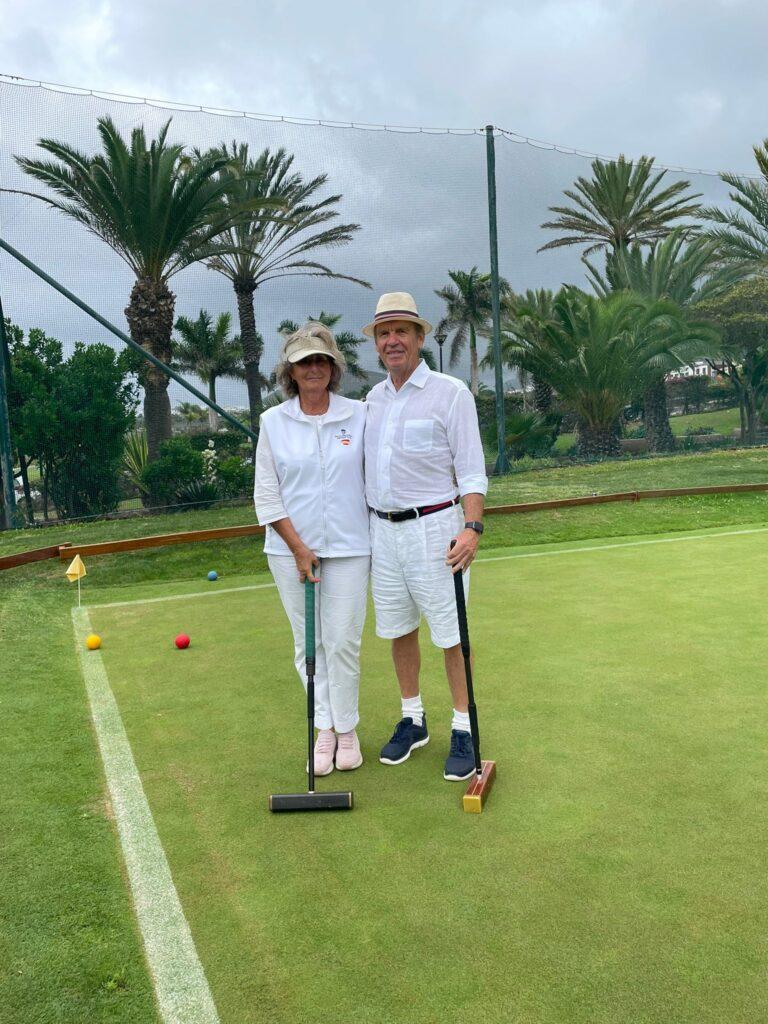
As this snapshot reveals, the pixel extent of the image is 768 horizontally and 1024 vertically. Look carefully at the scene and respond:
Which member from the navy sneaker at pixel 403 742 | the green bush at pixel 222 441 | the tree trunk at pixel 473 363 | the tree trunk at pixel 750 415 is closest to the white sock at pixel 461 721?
the navy sneaker at pixel 403 742

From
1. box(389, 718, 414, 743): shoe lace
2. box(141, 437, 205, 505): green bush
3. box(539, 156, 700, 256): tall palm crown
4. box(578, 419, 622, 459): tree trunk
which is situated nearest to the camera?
A: box(389, 718, 414, 743): shoe lace

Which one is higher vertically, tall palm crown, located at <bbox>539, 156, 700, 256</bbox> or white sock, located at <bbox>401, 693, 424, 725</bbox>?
tall palm crown, located at <bbox>539, 156, 700, 256</bbox>

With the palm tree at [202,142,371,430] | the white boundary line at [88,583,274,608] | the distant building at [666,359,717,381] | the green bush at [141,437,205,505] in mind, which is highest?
the palm tree at [202,142,371,430]

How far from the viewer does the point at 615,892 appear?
255cm

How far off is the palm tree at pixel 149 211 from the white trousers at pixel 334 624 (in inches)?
371

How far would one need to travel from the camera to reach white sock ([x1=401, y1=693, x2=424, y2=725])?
382 cm

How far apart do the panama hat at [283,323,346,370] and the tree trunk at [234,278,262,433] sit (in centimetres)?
915

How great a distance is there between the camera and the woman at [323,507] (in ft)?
11.6

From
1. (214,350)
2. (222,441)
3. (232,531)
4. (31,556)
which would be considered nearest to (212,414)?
(222,441)

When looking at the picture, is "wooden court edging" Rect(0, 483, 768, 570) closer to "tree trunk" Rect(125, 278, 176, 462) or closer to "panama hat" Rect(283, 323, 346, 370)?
"tree trunk" Rect(125, 278, 176, 462)

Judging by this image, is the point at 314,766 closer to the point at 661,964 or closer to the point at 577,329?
the point at 661,964

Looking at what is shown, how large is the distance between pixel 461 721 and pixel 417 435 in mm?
1112

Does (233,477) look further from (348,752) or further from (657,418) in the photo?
(657,418)

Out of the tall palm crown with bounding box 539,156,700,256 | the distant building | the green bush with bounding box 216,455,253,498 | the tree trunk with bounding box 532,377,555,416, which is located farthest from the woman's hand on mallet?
the distant building
